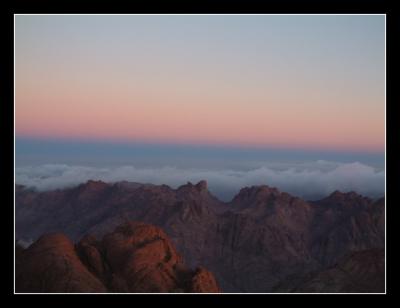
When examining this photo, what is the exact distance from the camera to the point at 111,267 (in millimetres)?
41625

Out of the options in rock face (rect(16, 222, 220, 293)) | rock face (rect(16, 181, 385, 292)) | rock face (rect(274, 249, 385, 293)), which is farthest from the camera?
rock face (rect(16, 181, 385, 292))

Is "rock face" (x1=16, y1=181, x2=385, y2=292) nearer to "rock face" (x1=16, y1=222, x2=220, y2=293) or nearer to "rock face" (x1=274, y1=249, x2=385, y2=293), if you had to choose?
"rock face" (x1=274, y1=249, x2=385, y2=293)

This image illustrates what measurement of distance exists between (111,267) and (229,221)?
43.9m

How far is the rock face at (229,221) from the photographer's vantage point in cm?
7831

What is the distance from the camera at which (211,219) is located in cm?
8581

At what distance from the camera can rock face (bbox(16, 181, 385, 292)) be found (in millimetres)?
78312

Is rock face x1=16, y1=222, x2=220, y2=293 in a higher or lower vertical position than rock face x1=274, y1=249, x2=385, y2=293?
higher

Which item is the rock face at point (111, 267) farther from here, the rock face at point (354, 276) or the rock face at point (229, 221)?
the rock face at point (229, 221)

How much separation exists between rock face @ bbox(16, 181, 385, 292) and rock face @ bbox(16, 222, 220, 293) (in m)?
32.1

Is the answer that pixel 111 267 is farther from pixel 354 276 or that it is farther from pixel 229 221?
pixel 229 221

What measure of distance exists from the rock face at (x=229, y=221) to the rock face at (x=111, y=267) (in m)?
32.1

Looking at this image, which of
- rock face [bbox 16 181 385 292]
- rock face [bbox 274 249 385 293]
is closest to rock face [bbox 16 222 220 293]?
rock face [bbox 274 249 385 293]

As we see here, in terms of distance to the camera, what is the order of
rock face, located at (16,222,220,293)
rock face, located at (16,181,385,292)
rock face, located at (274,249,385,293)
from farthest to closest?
rock face, located at (16,181,385,292) → rock face, located at (274,249,385,293) → rock face, located at (16,222,220,293)
